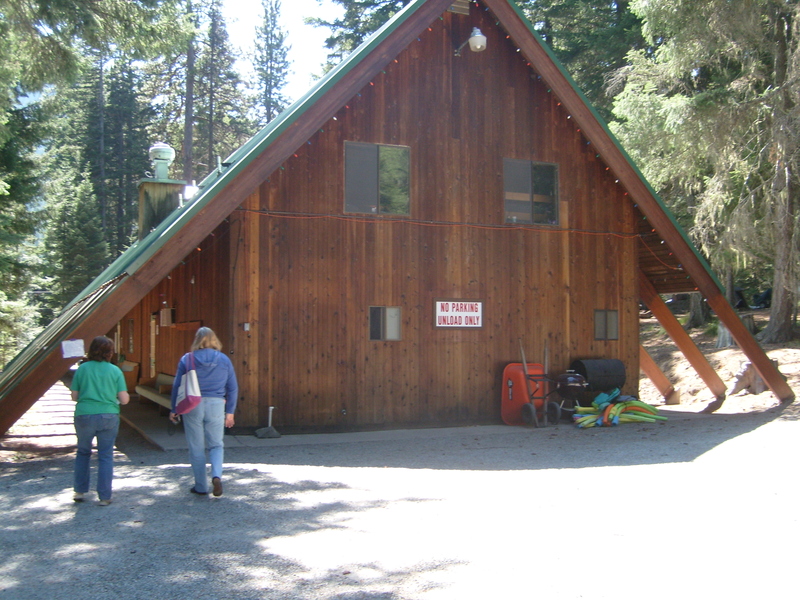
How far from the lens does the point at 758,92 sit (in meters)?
19.8

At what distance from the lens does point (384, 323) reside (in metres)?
12.6

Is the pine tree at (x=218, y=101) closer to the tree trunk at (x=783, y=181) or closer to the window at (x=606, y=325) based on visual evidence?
the tree trunk at (x=783, y=181)

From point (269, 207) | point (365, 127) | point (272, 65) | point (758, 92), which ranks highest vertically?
point (272, 65)

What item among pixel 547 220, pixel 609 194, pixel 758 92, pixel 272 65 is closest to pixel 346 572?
pixel 547 220

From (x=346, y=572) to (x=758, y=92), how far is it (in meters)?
19.5

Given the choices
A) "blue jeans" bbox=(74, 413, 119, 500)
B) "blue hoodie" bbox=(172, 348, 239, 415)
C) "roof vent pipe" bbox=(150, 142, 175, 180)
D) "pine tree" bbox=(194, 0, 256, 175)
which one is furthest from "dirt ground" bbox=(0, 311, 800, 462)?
"pine tree" bbox=(194, 0, 256, 175)

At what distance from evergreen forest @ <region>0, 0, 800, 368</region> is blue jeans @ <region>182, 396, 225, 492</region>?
246 inches

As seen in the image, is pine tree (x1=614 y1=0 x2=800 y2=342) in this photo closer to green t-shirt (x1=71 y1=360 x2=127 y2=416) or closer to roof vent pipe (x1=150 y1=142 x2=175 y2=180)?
roof vent pipe (x1=150 y1=142 x2=175 y2=180)

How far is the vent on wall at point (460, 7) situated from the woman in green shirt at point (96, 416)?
9362 mm

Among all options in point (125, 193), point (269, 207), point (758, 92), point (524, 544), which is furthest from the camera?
point (125, 193)

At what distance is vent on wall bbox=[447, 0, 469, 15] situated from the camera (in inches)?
521

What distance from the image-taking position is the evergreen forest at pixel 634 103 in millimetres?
11070

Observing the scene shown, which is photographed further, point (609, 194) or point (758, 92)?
point (758, 92)

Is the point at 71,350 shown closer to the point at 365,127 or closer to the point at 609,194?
the point at 365,127
